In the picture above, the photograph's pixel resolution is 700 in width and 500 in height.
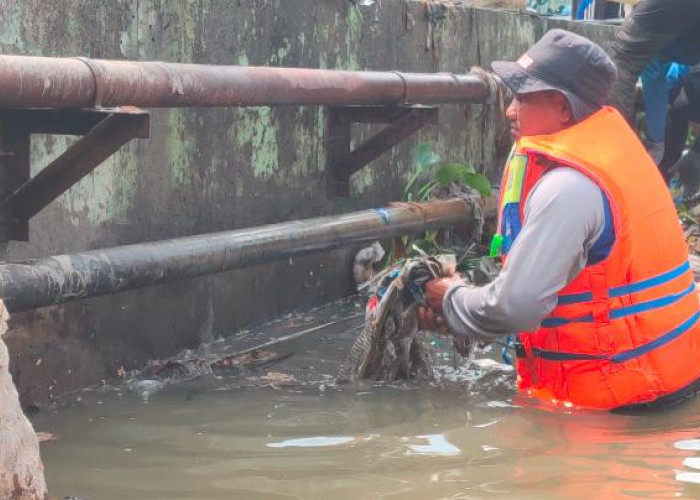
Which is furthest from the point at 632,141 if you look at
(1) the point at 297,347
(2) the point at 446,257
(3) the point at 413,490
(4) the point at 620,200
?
(1) the point at 297,347

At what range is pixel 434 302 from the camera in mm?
4281

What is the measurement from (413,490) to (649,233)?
1264mm

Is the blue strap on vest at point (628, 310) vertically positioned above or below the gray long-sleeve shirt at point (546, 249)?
below

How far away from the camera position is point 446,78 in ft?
20.7

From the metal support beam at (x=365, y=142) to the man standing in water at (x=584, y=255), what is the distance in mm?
2074

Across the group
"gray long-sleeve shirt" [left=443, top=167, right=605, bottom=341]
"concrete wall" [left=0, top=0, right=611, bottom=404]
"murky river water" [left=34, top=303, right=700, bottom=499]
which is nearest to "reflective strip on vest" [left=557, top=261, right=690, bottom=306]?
"gray long-sleeve shirt" [left=443, top=167, right=605, bottom=341]

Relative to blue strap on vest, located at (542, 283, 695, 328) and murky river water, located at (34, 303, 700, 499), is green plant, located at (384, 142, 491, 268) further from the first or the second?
blue strap on vest, located at (542, 283, 695, 328)

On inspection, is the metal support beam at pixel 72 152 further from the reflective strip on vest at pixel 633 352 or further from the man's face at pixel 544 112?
the reflective strip on vest at pixel 633 352

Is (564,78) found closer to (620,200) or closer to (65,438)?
(620,200)

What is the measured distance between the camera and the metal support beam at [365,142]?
20.2ft

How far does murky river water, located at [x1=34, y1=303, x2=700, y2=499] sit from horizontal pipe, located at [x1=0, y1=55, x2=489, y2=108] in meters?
1.13

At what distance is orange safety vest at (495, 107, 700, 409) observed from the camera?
3.83 metres

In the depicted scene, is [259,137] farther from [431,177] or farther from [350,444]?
[350,444]

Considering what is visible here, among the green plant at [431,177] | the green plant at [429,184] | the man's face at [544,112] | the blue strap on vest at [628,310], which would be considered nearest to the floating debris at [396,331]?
the blue strap on vest at [628,310]
